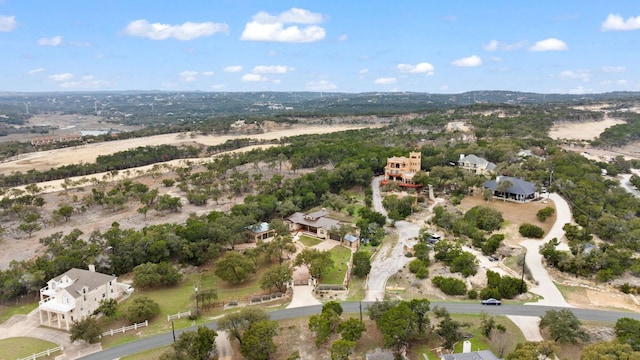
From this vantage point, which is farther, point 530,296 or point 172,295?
point 172,295

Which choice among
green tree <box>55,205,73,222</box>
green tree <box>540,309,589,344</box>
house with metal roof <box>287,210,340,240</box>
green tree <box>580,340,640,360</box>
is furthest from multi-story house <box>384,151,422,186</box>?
green tree <box>580,340,640,360</box>

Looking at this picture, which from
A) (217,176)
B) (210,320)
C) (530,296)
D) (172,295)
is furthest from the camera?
(217,176)

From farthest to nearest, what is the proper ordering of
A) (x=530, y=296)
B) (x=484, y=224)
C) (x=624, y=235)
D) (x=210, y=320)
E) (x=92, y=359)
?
(x=484, y=224) → (x=624, y=235) → (x=530, y=296) → (x=210, y=320) → (x=92, y=359)

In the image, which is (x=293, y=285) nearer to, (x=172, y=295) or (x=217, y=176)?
(x=172, y=295)

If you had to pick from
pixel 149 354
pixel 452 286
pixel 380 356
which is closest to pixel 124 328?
pixel 149 354

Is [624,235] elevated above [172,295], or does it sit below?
above

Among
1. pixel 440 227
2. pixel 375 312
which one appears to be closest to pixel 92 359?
pixel 375 312

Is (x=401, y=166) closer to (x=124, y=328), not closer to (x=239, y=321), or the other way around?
(x=239, y=321)
